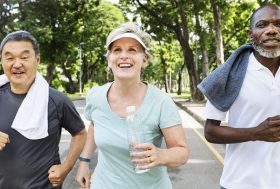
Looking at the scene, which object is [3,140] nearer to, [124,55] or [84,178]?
[84,178]

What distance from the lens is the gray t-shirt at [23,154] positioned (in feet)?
10.2

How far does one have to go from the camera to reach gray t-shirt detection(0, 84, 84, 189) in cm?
312

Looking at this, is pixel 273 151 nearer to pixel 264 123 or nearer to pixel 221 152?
pixel 264 123

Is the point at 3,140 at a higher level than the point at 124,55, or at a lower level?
lower

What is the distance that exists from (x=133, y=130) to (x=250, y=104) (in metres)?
0.74

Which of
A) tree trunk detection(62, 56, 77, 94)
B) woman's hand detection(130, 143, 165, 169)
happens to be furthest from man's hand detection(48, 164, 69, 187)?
tree trunk detection(62, 56, 77, 94)

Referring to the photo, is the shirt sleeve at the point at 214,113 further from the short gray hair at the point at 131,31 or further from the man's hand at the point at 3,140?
the man's hand at the point at 3,140

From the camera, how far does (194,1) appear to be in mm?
27500

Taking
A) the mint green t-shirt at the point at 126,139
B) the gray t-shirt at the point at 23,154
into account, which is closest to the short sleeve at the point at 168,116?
the mint green t-shirt at the point at 126,139

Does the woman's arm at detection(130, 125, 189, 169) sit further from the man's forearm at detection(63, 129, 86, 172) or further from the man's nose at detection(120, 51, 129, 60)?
the man's forearm at detection(63, 129, 86, 172)

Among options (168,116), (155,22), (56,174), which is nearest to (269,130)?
(168,116)

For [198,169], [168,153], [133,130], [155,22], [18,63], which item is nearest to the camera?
[168,153]

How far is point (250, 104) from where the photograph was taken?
293 cm

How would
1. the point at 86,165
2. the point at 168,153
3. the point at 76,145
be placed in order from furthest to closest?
the point at 76,145, the point at 86,165, the point at 168,153
